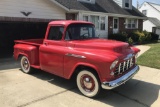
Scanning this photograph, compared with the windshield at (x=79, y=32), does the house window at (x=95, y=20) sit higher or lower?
higher

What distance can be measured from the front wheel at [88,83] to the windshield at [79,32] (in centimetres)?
129

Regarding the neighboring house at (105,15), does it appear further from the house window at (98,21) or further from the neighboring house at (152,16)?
the neighboring house at (152,16)

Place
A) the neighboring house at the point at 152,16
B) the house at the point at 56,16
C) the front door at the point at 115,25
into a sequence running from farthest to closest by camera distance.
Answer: the neighboring house at the point at 152,16, the front door at the point at 115,25, the house at the point at 56,16

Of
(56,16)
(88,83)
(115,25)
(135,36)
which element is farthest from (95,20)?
(88,83)

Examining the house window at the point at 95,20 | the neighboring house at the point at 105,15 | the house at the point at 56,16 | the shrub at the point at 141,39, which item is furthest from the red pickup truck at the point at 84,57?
the shrub at the point at 141,39

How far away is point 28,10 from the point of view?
1230cm

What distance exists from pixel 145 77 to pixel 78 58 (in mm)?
3526

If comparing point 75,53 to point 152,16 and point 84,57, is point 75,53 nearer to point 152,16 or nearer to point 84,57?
point 84,57

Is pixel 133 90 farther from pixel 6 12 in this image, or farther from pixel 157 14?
pixel 157 14

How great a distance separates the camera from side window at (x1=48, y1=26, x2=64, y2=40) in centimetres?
657

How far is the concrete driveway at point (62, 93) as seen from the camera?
5410mm

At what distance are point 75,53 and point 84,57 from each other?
15.1 inches

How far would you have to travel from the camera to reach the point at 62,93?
6090 mm

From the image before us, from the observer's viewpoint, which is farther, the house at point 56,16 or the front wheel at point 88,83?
the house at point 56,16
